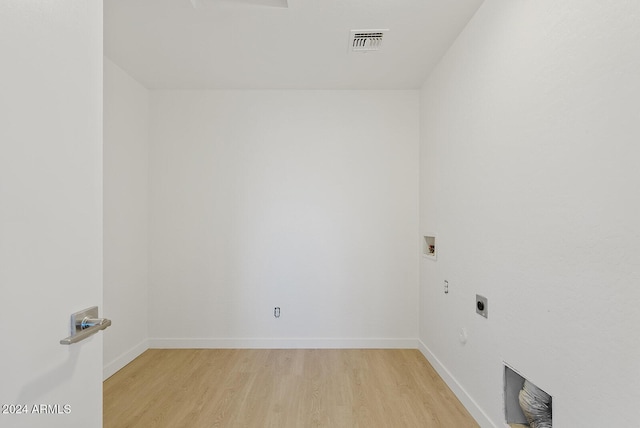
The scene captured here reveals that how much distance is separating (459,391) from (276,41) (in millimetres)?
2985

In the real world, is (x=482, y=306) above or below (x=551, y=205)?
below

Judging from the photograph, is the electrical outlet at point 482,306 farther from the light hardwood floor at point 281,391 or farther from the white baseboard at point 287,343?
the white baseboard at point 287,343

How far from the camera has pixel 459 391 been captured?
2.32 meters

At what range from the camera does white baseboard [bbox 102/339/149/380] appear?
106 inches

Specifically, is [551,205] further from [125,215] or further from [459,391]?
[125,215]

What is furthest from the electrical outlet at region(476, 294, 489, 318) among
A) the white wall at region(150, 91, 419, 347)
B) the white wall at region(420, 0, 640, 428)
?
the white wall at region(150, 91, 419, 347)

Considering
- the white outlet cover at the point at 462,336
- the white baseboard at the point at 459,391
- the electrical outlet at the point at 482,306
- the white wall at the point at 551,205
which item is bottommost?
the white baseboard at the point at 459,391

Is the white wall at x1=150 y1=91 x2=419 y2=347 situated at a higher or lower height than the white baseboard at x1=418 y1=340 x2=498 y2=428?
higher

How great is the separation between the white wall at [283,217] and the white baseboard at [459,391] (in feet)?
1.33

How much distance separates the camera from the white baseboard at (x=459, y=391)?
1.97 m

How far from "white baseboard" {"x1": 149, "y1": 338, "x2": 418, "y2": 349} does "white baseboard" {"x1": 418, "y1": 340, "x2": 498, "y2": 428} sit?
0.33 meters

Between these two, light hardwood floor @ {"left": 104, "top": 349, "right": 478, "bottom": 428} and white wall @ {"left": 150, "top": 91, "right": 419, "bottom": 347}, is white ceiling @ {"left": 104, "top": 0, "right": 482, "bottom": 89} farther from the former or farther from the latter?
light hardwood floor @ {"left": 104, "top": 349, "right": 478, "bottom": 428}

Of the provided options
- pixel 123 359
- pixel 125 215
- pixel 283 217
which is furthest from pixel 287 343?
pixel 125 215

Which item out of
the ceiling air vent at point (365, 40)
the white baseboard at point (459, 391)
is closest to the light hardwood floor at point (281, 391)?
the white baseboard at point (459, 391)
